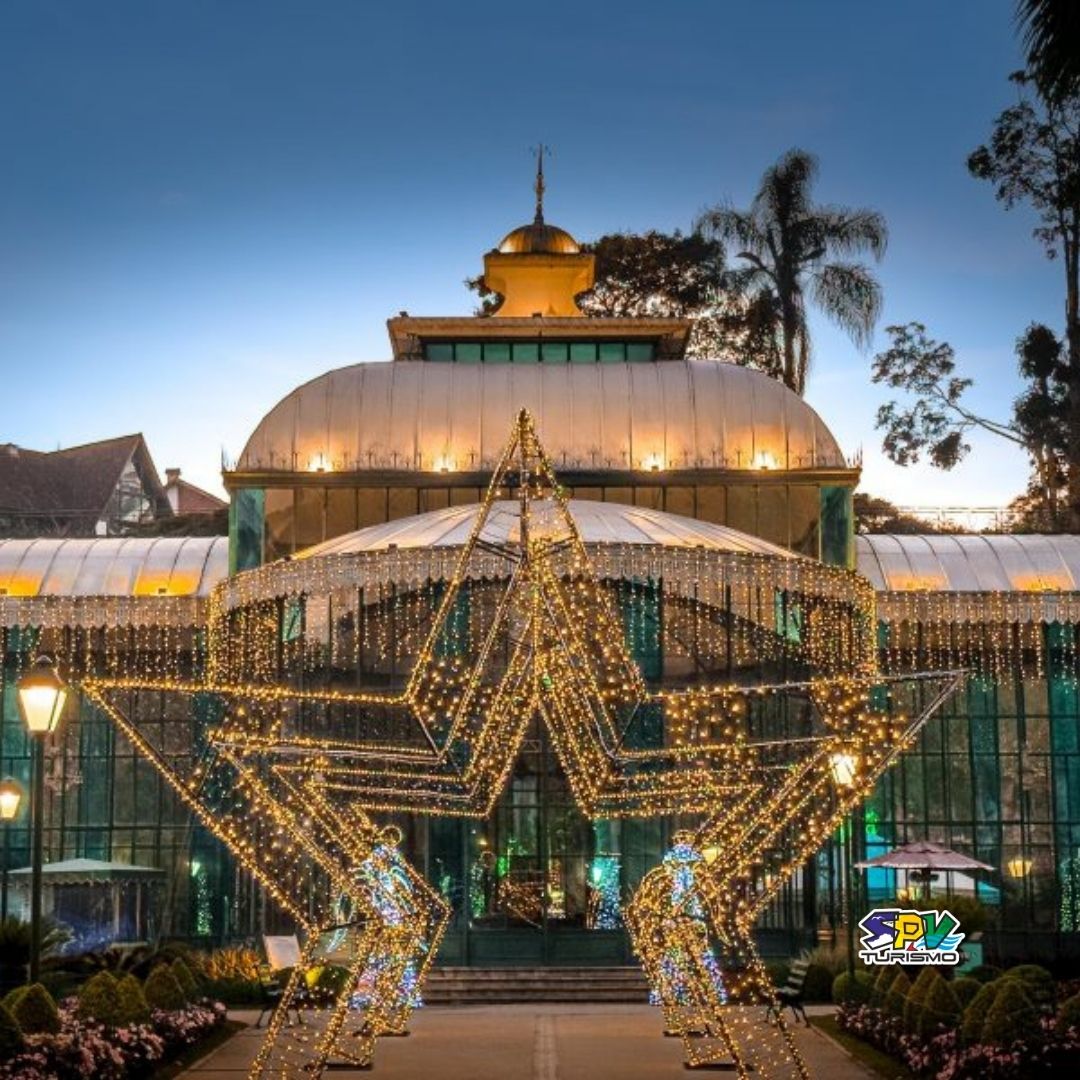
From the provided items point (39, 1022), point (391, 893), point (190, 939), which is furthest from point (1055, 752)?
point (39, 1022)

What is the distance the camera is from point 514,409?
40.4 m

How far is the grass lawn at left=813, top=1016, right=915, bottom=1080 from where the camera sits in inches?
790

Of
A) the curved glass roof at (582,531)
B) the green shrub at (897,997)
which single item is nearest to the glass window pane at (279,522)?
the curved glass roof at (582,531)

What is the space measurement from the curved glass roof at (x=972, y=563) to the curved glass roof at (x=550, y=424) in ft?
7.47

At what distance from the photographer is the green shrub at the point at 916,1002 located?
21188mm

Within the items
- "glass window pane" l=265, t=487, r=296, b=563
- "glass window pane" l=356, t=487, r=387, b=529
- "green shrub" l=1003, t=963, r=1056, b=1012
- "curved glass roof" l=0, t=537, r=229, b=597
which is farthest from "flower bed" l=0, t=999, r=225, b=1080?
"curved glass roof" l=0, t=537, r=229, b=597

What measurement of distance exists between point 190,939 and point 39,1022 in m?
19.0

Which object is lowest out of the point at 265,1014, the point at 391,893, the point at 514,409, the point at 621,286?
the point at 265,1014

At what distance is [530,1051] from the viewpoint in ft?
73.9

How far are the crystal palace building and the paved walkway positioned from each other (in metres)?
5.62

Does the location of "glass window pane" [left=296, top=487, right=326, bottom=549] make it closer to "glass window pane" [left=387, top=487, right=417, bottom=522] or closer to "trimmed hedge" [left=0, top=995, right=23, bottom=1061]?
"glass window pane" [left=387, top=487, right=417, bottom=522]

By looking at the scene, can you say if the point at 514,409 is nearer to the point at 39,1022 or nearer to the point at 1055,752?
the point at 1055,752

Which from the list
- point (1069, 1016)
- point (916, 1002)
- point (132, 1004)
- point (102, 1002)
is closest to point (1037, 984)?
point (916, 1002)

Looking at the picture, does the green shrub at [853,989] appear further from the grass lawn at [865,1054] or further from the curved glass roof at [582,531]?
the curved glass roof at [582,531]
